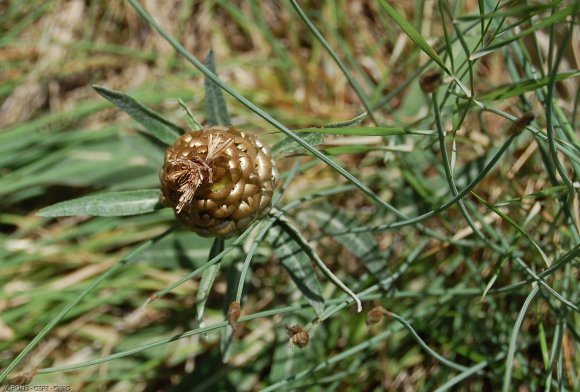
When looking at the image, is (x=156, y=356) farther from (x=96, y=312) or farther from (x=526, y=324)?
Result: (x=526, y=324)

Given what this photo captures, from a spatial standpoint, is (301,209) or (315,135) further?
(301,209)

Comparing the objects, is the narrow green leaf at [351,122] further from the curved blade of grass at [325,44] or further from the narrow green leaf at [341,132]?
the curved blade of grass at [325,44]

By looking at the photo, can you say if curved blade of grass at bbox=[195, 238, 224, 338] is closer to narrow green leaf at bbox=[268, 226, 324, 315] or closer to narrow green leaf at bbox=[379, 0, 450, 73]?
narrow green leaf at bbox=[268, 226, 324, 315]

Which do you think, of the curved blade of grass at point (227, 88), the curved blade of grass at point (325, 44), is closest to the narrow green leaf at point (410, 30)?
the curved blade of grass at point (325, 44)

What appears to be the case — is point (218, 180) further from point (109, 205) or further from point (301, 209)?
point (301, 209)

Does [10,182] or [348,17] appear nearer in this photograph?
[10,182]

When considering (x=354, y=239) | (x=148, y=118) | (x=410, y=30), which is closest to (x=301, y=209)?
(x=354, y=239)

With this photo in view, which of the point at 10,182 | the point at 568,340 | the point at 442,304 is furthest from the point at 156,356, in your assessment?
the point at 568,340

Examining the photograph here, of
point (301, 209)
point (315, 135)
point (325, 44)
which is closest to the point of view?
point (325, 44)
